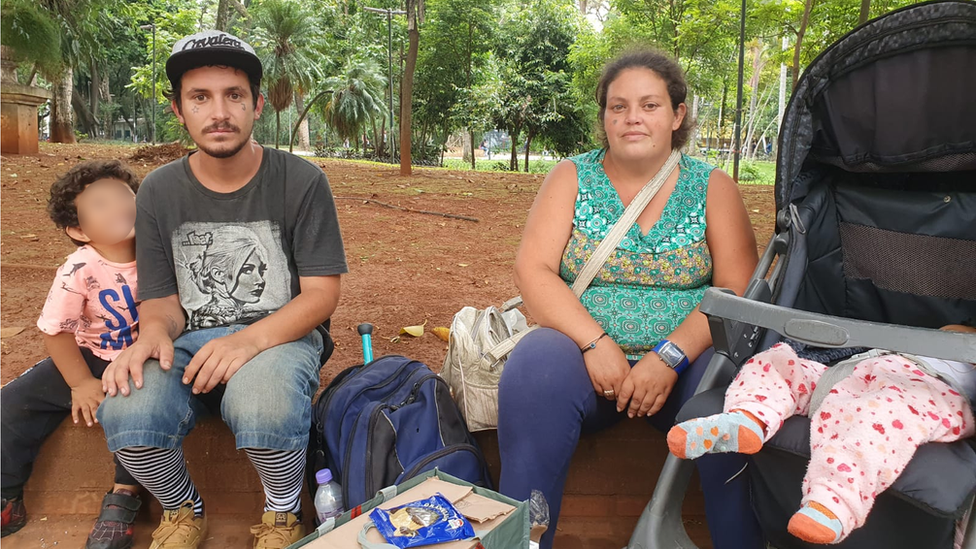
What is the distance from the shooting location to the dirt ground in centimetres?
387

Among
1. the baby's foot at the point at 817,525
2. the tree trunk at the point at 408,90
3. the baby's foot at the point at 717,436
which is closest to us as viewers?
the baby's foot at the point at 817,525

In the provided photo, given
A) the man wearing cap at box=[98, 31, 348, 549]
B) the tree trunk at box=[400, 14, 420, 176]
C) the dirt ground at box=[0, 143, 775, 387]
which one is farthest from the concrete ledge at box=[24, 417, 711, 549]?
the tree trunk at box=[400, 14, 420, 176]

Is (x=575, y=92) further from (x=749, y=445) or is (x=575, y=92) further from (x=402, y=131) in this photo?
(x=749, y=445)

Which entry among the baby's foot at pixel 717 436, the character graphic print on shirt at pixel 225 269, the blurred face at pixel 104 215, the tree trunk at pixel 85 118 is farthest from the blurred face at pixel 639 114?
the tree trunk at pixel 85 118

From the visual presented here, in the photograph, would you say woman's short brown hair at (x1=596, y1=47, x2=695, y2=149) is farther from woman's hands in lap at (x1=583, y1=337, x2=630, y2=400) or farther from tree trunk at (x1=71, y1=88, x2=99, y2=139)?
tree trunk at (x1=71, y1=88, x2=99, y2=139)

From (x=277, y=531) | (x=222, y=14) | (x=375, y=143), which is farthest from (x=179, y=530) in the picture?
(x=375, y=143)

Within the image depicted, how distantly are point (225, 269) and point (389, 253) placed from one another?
3.73 meters

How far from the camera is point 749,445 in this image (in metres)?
1.54

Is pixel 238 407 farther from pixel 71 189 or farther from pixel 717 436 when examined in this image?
pixel 717 436

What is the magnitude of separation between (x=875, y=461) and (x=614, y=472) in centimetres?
128

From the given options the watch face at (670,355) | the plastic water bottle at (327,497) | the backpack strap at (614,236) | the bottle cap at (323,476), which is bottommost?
the plastic water bottle at (327,497)

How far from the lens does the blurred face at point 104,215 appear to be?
2.38m

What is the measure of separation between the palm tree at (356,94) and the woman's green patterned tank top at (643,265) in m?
28.6

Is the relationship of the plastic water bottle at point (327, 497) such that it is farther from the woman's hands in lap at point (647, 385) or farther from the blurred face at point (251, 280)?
the woman's hands in lap at point (647, 385)
